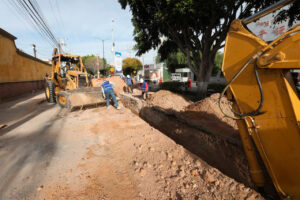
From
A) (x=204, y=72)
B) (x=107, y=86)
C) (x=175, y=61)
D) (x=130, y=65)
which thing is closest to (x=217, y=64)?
(x=175, y=61)

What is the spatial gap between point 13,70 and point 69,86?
7.83 meters

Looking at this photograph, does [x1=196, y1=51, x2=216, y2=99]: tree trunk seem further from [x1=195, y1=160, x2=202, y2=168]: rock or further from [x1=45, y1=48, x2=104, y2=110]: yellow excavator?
[x1=195, y1=160, x2=202, y2=168]: rock

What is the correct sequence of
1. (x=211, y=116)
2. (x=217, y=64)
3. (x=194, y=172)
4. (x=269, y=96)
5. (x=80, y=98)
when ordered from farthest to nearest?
(x=217, y=64), (x=80, y=98), (x=211, y=116), (x=194, y=172), (x=269, y=96)

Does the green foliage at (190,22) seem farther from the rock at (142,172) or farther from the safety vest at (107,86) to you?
the rock at (142,172)

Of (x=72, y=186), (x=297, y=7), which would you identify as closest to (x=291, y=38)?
(x=72, y=186)

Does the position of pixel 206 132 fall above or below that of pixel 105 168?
above

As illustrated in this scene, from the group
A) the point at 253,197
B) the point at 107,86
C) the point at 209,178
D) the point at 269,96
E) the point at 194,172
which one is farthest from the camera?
the point at 107,86

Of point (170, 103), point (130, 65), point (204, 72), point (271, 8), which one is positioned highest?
point (130, 65)

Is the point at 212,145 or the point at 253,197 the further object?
the point at 212,145

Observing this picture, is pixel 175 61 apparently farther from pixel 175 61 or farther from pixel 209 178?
pixel 209 178

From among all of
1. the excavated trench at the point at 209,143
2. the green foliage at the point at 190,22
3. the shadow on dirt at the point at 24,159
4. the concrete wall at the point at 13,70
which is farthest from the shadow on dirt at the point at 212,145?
the concrete wall at the point at 13,70

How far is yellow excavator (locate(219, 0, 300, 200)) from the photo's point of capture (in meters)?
1.37

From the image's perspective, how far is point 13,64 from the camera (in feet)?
38.2

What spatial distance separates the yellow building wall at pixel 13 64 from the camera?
1039 cm
